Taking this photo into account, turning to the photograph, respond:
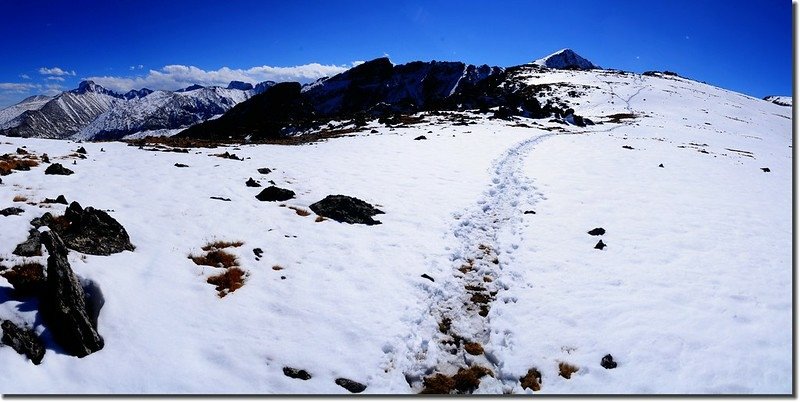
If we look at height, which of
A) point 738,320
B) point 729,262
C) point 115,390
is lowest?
point 115,390

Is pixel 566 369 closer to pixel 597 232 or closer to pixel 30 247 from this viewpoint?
pixel 597 232

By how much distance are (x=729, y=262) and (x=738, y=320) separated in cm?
478

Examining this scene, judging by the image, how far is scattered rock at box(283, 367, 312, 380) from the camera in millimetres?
9195

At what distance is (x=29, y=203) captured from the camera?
15.7m

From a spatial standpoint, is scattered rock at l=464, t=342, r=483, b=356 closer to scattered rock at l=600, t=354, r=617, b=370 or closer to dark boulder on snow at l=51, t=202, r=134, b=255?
scattered rock at l=600, t=354, r=617, b=370

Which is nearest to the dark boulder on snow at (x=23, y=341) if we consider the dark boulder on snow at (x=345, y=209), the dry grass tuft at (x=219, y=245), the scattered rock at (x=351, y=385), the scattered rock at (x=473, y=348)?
the dry grass tuft at (x=219, y=245)

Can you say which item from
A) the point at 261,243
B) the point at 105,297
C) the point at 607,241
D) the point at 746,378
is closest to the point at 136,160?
the point at 261,243

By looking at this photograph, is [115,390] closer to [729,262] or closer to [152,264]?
[152,264]

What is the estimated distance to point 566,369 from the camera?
393 inches

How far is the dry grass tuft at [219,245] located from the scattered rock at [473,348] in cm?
908

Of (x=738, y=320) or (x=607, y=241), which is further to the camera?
(x=607, y=241)

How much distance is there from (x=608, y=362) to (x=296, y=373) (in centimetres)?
767

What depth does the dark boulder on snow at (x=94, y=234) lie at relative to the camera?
12344mm

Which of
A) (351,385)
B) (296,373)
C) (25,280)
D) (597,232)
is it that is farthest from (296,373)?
(597,232)
